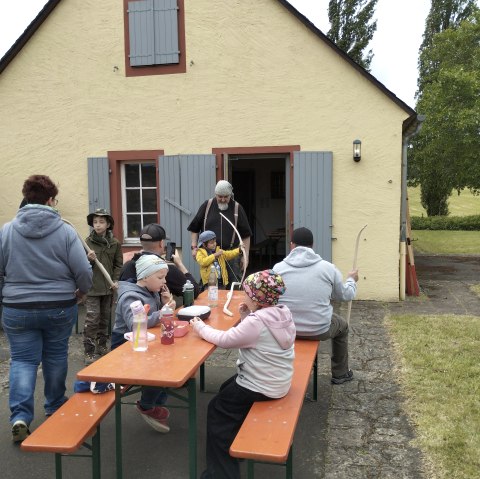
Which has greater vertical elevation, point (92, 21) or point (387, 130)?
point (92, 21)

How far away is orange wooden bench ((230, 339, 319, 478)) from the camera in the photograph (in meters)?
2.42

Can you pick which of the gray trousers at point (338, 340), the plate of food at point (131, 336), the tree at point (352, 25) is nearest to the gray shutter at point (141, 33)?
the gray trousers at point (338, 340)

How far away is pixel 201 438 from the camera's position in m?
3.62

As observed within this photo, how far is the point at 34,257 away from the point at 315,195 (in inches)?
197

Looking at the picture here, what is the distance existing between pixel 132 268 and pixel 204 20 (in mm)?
5466

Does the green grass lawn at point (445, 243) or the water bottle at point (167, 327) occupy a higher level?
the water bottle at point (167, 327)

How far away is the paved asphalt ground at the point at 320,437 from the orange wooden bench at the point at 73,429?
0.27ft

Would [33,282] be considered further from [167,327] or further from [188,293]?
[188,293]

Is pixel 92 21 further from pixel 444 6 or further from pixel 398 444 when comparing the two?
pixel 444 6

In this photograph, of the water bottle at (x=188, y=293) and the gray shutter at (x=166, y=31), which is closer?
the water bottle at (x=188, y=293)

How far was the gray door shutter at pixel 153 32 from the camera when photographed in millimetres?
7777

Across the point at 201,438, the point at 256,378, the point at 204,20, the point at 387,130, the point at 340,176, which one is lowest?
the point at 201,438

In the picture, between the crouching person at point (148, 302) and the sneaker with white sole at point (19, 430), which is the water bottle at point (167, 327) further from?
the sneaker with white sole at point (19, 430)

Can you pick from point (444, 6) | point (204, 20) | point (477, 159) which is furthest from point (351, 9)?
point (204, 20)
